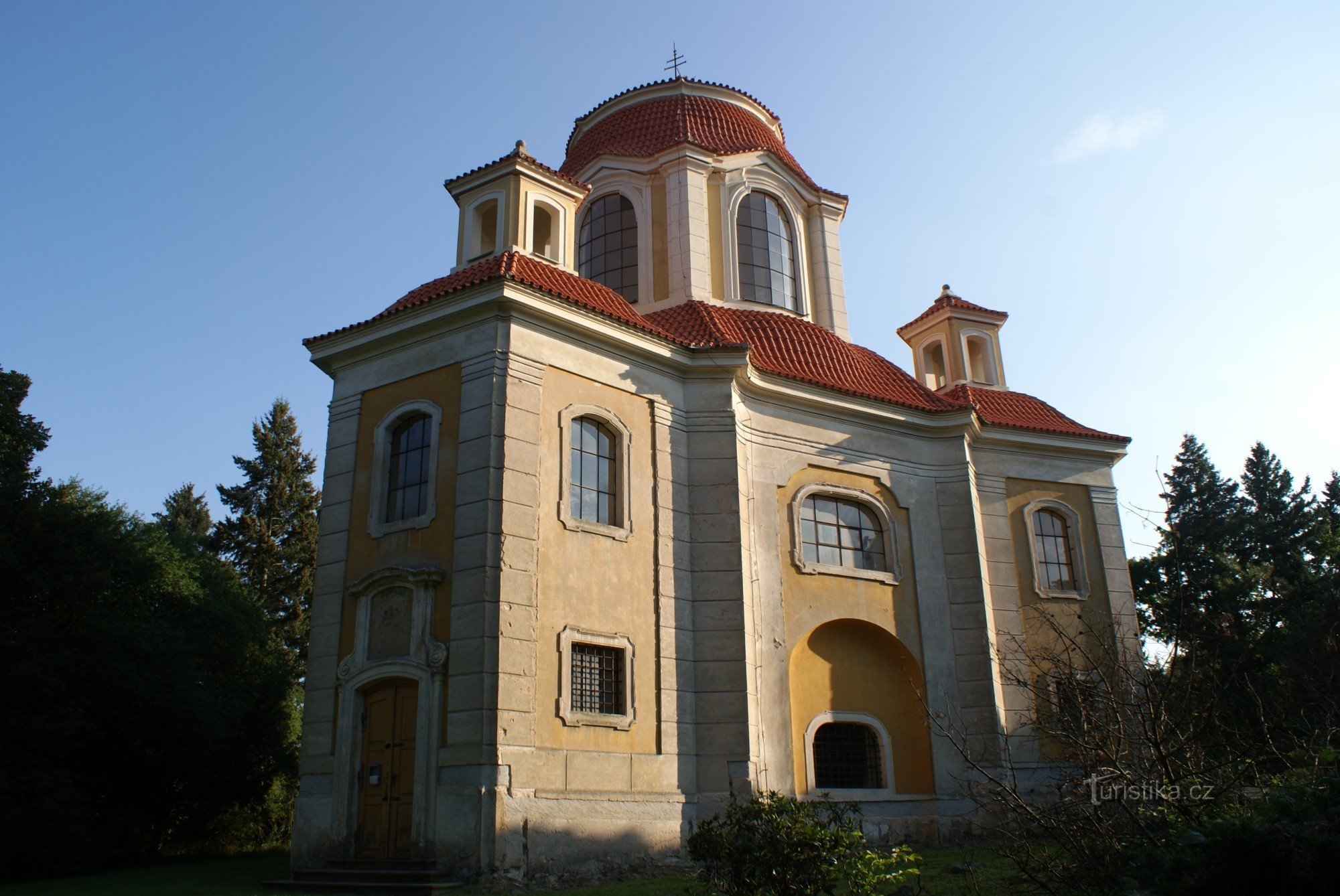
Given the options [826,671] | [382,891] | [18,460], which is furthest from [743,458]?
[18,460]

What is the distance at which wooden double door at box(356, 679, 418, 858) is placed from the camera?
13.3 m

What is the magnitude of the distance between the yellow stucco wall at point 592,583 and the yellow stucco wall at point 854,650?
107 inches

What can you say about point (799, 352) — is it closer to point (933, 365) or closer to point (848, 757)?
point (933, 365)

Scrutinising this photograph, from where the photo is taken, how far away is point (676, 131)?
72.5ft

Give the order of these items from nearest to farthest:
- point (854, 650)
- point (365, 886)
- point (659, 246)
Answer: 1. point (365, 886)
2. point (854, 650)
3. point (659, 246)

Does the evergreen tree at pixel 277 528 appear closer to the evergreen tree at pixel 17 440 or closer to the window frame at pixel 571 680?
the evergreen tree at pixel 17 440

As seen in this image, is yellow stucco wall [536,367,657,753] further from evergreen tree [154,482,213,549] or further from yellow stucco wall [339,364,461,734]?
evergreen tree [154,482,213,549]

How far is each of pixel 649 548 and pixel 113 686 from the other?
12.2 metres

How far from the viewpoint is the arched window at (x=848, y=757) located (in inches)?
655

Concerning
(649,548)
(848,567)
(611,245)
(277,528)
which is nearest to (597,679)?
(649,548)

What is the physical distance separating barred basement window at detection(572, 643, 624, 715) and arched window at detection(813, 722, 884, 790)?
394 cm

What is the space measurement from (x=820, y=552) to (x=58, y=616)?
1362 cm

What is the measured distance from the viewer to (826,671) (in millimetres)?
16984

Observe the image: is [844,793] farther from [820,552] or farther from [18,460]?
[18,460]
